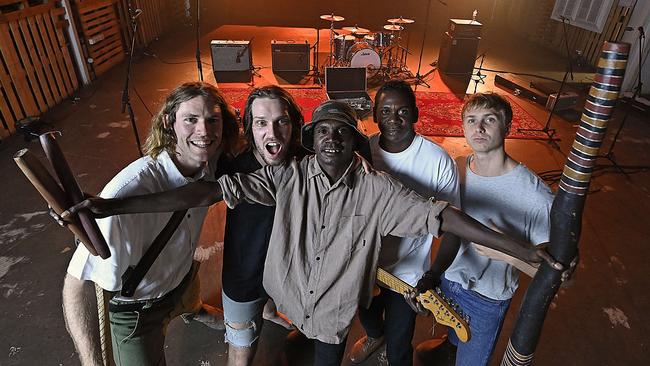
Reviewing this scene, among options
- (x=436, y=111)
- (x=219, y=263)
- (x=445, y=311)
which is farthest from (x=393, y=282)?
(x=436, y=111)

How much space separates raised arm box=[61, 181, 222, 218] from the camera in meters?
1.35

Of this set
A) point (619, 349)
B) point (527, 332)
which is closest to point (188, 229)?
point (527, 332)

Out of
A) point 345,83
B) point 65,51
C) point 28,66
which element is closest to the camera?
point 28,66

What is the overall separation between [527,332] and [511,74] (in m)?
9.19

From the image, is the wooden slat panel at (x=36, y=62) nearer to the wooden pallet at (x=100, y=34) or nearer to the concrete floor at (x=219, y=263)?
the concrete floor at (x=219, y=263)

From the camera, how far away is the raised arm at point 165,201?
1350mm

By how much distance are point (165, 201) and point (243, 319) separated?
887 millimetres

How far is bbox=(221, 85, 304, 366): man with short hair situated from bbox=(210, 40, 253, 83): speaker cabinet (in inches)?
256

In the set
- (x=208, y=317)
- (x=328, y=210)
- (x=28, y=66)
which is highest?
(x=328, y=210)

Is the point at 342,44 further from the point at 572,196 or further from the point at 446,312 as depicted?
the point at 572,196

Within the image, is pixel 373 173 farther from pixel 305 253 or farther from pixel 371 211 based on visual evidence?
pixel 305 253

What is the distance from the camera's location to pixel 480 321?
194 cm

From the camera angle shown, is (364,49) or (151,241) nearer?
(151,241)

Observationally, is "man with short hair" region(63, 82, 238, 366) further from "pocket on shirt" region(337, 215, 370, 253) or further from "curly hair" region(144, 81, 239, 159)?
"pocket on shirt" region(337, 215, 370, 253)
